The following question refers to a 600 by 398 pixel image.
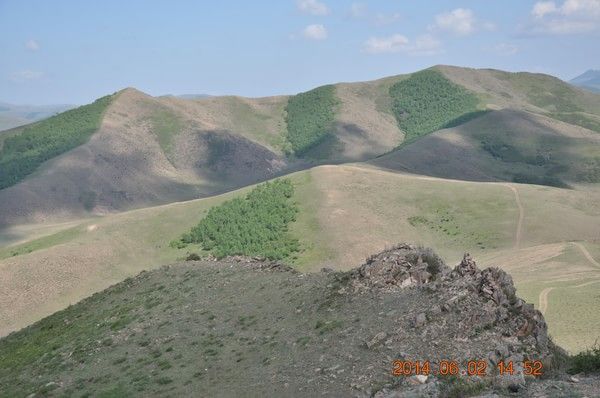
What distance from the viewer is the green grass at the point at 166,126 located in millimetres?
167250

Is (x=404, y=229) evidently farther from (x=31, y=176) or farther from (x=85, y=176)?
(x=31, y=176)

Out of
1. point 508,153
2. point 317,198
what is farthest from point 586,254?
point 508,153

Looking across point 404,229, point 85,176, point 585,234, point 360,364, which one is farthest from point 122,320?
point 85,176

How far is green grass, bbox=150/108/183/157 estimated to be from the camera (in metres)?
167

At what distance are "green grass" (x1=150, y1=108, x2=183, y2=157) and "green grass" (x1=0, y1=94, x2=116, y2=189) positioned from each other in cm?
1599

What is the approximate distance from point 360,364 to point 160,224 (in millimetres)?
68013

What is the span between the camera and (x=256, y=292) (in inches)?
1289

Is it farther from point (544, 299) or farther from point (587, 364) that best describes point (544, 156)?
point (587, 364)

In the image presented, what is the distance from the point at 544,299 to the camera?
44125mm

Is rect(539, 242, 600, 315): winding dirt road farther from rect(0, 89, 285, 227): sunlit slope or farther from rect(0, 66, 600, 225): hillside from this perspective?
rect(0, 89, 285, 227): sunlit slope

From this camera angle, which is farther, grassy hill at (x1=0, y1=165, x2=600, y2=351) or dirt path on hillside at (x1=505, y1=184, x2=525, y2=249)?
dirt path on hillside at (x1=505, y1=184, x2=525, y2=249)

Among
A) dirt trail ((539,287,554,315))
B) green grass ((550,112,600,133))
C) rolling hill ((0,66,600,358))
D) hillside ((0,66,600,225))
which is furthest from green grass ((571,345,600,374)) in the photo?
green grass ((550,112,600,133))
